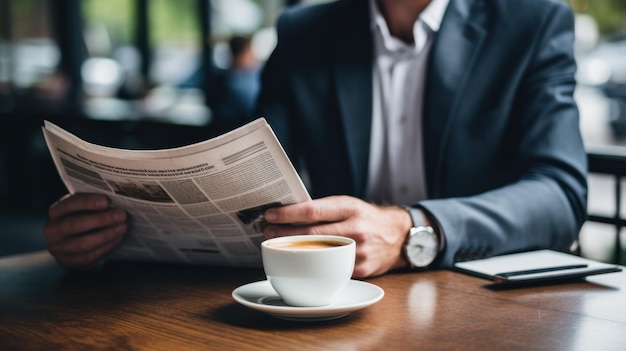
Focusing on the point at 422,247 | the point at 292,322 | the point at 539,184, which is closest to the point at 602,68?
the point at 539,184

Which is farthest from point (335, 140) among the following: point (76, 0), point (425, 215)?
point (76, 0)

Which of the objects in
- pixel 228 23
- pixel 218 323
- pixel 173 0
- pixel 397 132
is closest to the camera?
pixel 218 323

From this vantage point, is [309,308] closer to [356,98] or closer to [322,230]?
[322,230]

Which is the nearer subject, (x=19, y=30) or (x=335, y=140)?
(x=335, y=140)

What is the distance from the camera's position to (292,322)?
982 mm

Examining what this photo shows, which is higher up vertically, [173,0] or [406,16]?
[173,0]

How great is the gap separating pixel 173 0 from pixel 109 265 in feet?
22.9

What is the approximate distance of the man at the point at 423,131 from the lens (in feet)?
4.16

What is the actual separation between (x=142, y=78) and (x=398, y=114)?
23.6ft

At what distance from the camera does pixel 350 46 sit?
1765 mm

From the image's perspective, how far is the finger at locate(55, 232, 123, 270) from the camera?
1302 mm

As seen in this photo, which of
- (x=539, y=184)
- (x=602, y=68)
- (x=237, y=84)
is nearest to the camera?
(x=539, y=184)

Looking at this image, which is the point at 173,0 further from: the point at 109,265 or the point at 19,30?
the point at 109,265

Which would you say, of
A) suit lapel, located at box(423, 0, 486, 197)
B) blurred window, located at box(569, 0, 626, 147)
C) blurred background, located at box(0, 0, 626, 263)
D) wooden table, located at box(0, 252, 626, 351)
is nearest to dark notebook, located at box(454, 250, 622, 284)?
wooden table, located at box(0, 252, 626, 351)
